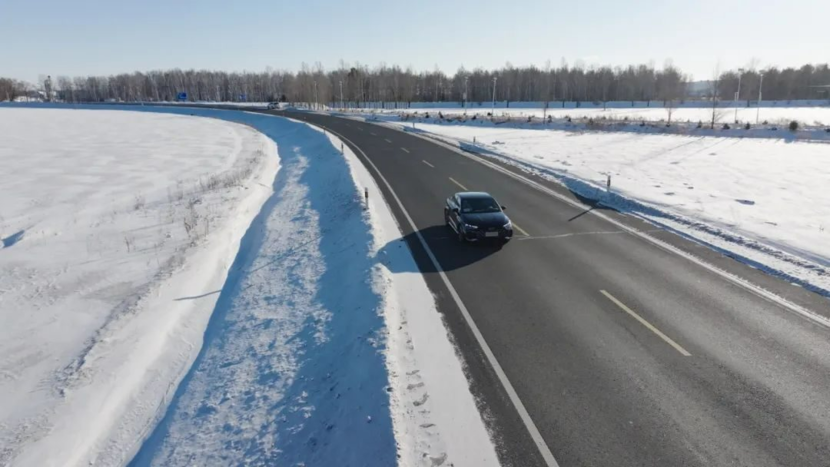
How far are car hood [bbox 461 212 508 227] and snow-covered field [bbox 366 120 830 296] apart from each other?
6.50 m

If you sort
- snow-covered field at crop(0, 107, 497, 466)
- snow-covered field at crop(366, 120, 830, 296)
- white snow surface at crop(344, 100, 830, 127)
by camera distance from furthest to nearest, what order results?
white snow surface at crop(344, 100, 830, 127) < snow-covered field at crop(366, 120, 830, 296) < snow-covered field at crop(0, 107, 497, 466)

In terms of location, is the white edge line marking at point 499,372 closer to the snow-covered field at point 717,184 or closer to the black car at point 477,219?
the black car at point 477,219

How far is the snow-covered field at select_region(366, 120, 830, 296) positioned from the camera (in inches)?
567

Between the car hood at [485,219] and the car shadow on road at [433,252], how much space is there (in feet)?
2.30

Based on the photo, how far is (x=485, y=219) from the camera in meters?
14.7

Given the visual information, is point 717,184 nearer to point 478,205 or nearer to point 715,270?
point 715,270

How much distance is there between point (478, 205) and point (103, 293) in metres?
11.6

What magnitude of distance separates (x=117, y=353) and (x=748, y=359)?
12.8 metres

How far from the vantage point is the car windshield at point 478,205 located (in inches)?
604

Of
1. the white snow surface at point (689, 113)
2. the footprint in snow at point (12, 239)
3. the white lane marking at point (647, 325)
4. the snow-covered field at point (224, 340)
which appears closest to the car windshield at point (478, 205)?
the snow-covered field at point (224, 340)

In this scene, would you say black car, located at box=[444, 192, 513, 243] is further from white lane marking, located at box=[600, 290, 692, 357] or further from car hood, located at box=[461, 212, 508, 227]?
white lane marking, located at box=[600, 290, 692, 357]

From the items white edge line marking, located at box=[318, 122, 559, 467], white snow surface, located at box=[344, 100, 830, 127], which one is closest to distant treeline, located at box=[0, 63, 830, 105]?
white snow surface, located at box=[344, 100, 830, 127]

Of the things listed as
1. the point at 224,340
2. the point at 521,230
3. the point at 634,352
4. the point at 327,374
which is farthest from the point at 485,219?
the point at 224,340

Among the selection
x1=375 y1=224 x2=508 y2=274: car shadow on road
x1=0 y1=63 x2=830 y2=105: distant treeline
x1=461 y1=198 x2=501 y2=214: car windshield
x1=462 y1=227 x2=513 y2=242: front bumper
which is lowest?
x1=375 y1=224 x2=508 y2=274: car shadow on road
